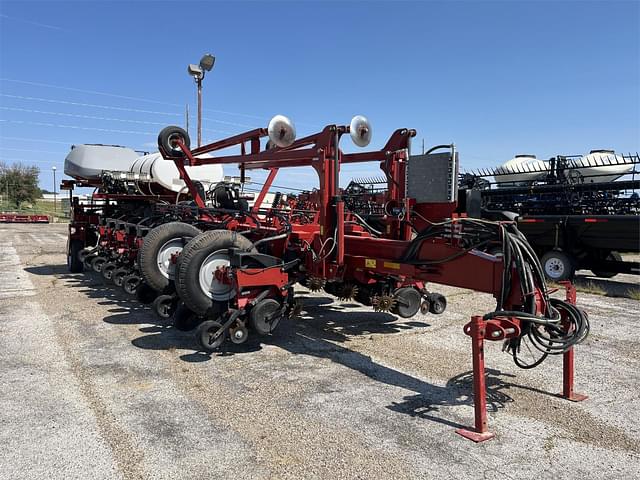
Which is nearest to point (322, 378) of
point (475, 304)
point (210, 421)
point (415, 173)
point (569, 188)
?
point (210, 421)

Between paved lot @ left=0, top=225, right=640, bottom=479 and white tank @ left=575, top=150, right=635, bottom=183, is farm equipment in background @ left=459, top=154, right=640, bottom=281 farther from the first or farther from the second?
paved lot @ left=0, top=225, right=640, bottom=479

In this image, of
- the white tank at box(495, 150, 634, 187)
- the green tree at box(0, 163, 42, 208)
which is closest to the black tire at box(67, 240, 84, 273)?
the white tank at box(495, 150, 634, 187)

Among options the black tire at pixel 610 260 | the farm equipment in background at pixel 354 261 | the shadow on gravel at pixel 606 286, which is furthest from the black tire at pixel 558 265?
the farm equipment in background at pixel 354 261

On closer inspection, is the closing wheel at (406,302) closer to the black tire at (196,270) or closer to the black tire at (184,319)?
the black tire at (196,270)

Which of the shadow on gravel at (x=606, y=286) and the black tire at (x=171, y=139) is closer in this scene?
the black tire at (x=171, y=139)

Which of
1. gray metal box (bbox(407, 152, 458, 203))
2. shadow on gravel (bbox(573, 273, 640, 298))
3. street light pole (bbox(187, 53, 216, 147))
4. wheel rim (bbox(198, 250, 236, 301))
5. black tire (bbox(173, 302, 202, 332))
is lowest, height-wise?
shadow on gravel (bbox(573, 273, 640, 298))

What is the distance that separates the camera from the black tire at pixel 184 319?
17.6 feet

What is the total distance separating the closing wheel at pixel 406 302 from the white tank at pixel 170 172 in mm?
5272

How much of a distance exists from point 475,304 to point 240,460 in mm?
5246

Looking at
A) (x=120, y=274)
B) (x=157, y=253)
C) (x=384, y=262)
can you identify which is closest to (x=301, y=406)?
(x=384, y=262)

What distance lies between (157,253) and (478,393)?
435 centimetres

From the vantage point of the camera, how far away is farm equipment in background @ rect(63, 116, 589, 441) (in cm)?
359

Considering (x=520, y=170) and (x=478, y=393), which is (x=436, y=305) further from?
(x=520, y=170)

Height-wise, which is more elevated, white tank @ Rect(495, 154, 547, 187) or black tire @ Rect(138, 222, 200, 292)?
white tank @ Rect(495, 154, 547, 187)
